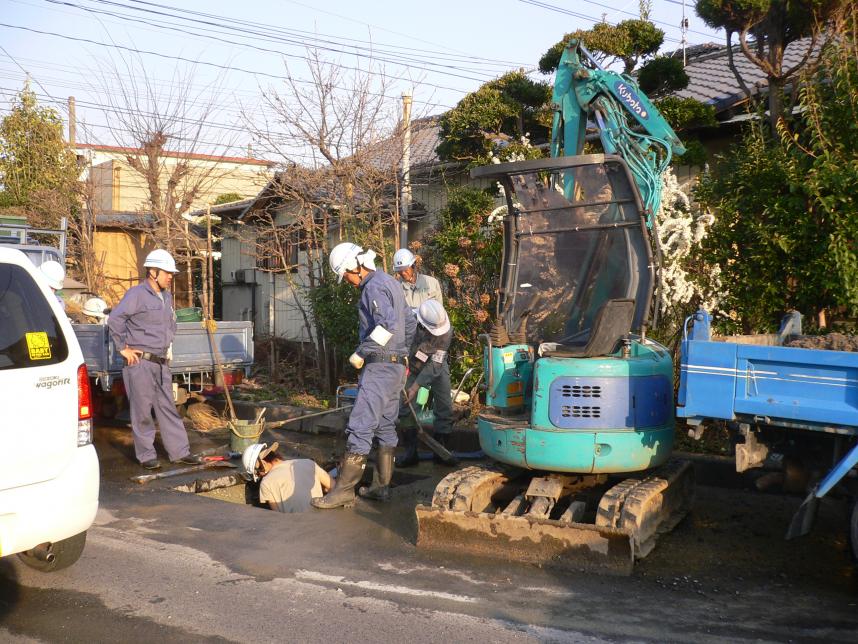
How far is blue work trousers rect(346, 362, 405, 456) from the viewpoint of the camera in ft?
22.2

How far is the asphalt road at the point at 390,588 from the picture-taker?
4.34 meters

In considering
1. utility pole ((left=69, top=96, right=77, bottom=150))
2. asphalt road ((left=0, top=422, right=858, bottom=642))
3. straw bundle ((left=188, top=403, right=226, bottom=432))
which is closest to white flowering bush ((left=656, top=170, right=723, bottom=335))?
asphalt road ((left=0, top=422, right=858, bottom=642))

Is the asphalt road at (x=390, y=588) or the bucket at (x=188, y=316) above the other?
the bucket at (x=188, y=316)

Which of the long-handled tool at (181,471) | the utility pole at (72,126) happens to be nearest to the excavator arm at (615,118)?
the long-handled tool at (181,471)

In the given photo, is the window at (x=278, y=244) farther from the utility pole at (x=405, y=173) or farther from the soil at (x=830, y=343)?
the soil at (x=830, y=343)

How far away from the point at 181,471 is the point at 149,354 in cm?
119

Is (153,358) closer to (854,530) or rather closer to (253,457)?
(253,457)

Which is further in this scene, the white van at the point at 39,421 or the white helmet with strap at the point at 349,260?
the white helmet with strap at the point at 349,260

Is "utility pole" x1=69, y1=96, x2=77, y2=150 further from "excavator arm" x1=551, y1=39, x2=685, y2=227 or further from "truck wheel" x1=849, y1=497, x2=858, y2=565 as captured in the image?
"truck wheel" x1=849, y1=497, x2=858, y2=565

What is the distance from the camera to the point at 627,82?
702 centimetres

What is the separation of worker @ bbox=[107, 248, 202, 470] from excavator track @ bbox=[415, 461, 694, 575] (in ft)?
12.0

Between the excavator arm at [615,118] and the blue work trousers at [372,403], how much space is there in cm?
249

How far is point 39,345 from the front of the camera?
4.65 m

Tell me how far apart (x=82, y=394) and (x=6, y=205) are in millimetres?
18901
